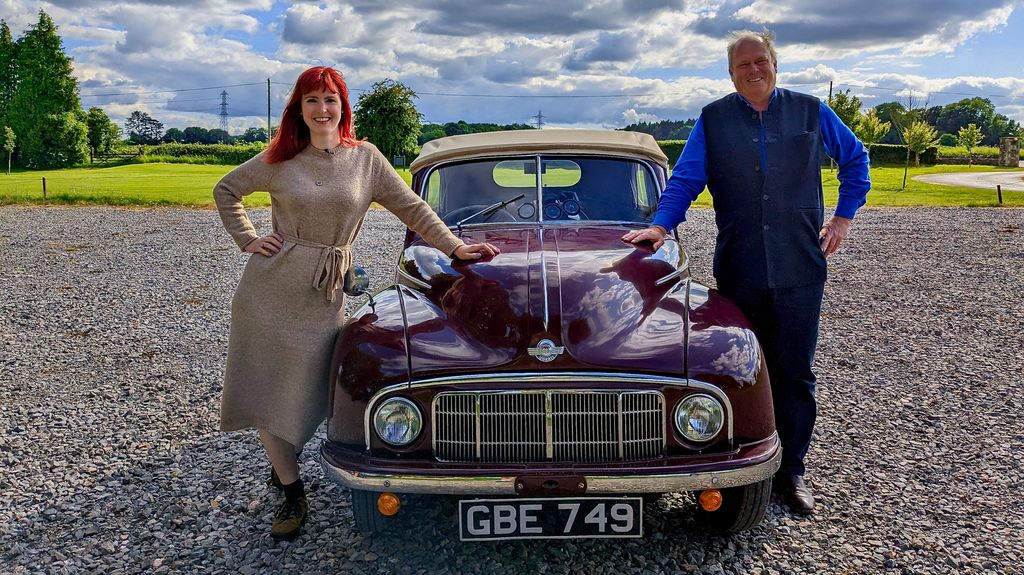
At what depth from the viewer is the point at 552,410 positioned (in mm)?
3119

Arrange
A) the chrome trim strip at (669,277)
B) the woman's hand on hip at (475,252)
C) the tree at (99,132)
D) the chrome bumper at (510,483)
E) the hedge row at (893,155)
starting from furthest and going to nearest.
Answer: the tree at (99,132) → the hedge row at (893,155) → the woman's hand on hip at (475,252) → the chrome trim strip at (669,277) → the chrome bumper at (510,483)

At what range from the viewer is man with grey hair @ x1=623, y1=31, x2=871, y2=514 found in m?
3.96

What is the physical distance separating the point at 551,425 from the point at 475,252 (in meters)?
1.19

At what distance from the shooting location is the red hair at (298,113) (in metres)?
3.55

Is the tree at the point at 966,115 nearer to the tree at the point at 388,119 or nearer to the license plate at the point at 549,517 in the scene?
the tree at the point at 388,119

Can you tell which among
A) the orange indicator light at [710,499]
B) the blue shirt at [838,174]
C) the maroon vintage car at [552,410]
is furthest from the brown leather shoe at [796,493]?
the blue shirt at [838,174]

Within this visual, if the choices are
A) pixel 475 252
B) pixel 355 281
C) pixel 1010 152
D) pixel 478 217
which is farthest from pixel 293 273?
pixel 1010 152

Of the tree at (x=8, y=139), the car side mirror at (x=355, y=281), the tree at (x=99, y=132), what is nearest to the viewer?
the car side mirror at (x=355, y=281)

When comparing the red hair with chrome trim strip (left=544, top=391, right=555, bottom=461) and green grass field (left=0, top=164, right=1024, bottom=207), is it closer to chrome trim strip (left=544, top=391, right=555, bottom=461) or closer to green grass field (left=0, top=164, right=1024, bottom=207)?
chrome trim strip (left=544, top=391, right=555, bottom=461)

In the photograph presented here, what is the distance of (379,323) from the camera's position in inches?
140

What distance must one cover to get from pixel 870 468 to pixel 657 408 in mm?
2082

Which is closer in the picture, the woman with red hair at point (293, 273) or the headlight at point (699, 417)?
the headlight at point (699, 417)

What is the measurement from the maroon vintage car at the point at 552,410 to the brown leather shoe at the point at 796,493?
584mm

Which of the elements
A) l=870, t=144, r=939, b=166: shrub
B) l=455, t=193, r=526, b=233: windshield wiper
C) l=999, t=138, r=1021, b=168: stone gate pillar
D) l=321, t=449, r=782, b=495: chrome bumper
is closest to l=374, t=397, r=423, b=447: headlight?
l=321, t=449, r=782, b=495: chrome bumper
